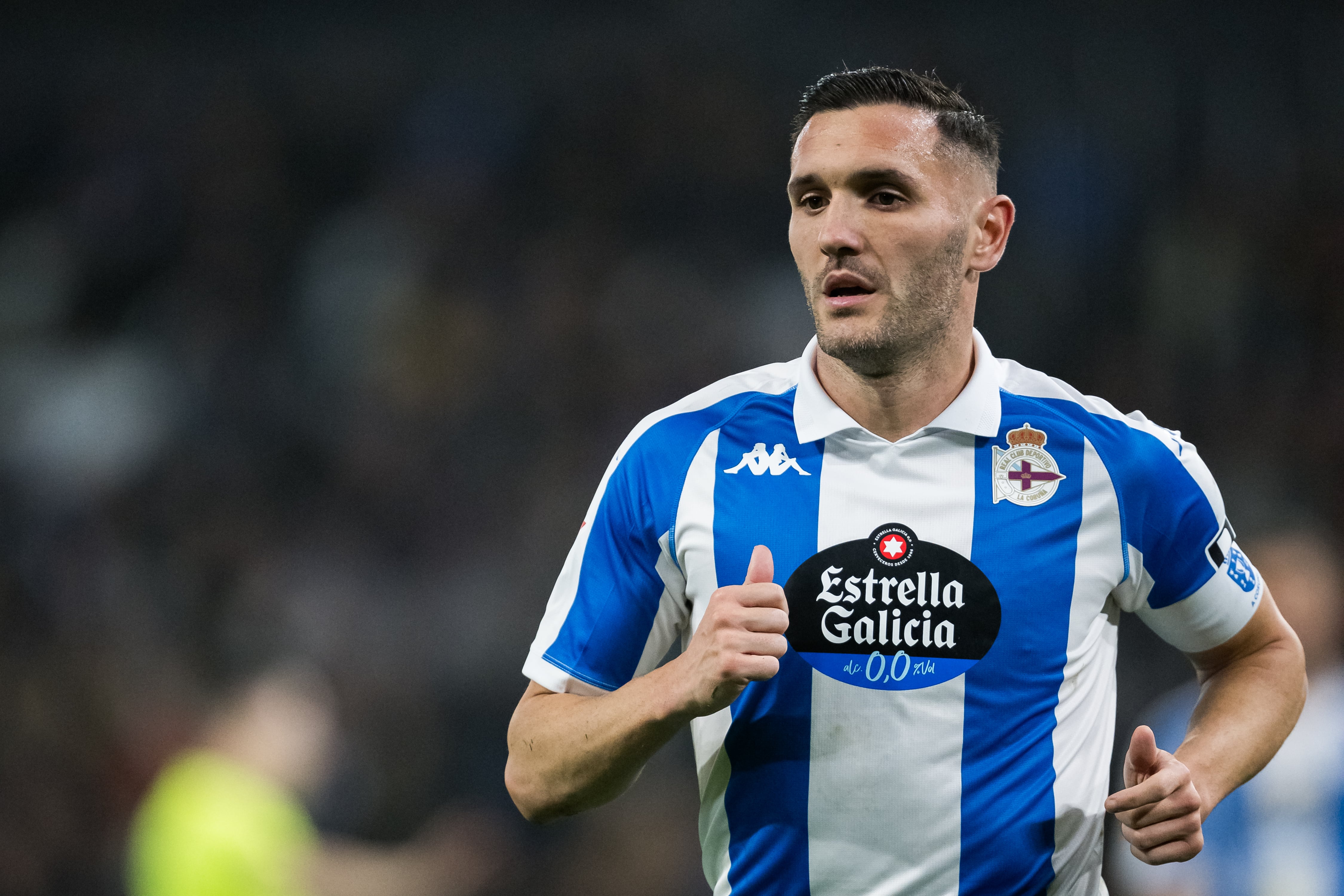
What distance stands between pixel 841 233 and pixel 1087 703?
3.03 feet

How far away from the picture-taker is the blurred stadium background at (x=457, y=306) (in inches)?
226

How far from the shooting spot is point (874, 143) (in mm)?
2307

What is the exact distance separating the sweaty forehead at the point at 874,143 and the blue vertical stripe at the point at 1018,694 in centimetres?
55

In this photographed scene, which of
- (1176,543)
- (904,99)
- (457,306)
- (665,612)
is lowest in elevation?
(665,612)

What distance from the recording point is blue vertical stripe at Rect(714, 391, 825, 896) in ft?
7.29

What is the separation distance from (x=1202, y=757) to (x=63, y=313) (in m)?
6.18

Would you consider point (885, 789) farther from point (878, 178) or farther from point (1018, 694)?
point (878, 178)

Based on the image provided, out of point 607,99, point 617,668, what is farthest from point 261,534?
point 617,668

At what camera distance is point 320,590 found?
6.00m

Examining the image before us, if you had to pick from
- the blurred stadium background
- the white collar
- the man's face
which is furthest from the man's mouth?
the blurred stadium background

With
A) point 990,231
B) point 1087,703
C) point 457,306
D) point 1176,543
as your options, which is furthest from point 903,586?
point 457,306

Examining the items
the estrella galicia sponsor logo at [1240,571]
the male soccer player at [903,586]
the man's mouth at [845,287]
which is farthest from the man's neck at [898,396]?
the estrella galicia sponsor logo at [1240,571]

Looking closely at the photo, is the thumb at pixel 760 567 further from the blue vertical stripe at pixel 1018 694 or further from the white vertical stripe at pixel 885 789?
the blue vertical stripe at pixel 1018 694

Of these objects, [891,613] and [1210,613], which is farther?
[1210,613]
